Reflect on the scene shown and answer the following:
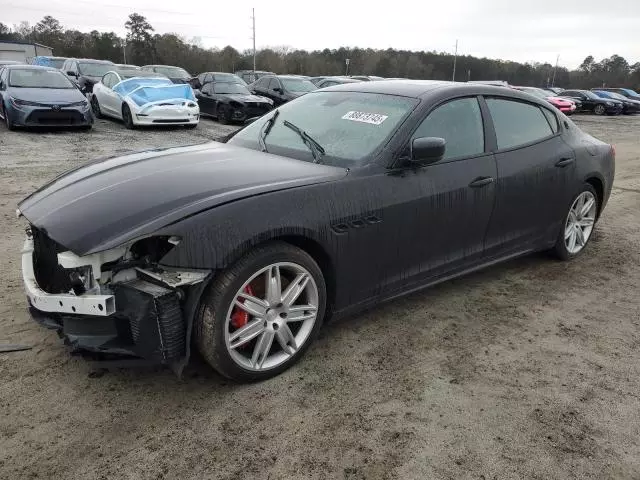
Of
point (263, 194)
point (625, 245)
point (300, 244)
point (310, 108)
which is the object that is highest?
point (310, 108)

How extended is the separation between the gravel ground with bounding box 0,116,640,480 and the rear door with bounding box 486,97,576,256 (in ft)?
1.88

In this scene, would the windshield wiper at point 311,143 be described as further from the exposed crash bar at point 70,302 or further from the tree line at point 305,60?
the tree line at point 305,60

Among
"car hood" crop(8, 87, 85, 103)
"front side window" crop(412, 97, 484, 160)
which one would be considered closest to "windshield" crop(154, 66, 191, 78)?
"car hood" crop(8, 87, 85, 103)

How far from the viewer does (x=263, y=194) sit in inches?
106

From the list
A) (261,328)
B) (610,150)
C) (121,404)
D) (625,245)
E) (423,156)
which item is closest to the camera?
(121,404)

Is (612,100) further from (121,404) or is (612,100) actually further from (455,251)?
(121,404)

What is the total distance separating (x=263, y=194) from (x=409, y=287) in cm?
128

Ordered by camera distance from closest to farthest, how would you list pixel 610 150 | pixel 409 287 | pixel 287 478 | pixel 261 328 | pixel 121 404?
pixel 287 478 < pixel 121 404 < pixel 261 328 < pixel 409 287 < pixel 610 150

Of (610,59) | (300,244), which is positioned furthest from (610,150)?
(610,59)

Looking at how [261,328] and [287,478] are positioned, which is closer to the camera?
[287,478]

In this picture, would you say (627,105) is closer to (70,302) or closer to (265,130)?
(265,130)

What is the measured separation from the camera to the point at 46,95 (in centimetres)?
1105

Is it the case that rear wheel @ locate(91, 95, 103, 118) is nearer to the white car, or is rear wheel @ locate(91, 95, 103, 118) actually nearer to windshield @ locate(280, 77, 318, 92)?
the white car

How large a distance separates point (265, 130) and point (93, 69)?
52.7ft
